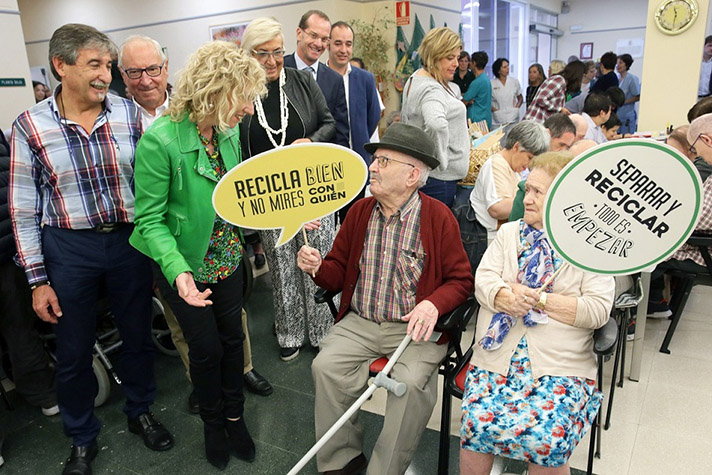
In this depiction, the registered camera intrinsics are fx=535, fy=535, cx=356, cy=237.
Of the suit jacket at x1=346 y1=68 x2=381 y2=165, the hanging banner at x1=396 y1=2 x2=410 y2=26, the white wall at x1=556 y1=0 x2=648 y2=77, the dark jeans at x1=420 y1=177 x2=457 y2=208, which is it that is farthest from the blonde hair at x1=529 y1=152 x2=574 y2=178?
the white wall at x1=556 y1=0 x2=648 y2=77

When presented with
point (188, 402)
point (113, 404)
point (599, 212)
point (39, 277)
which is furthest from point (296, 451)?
point (599, 212)

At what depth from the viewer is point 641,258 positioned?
4.74 feet

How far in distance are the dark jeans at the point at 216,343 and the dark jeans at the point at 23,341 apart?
0.88 metres

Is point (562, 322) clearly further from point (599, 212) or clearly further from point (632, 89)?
point (632, 89)

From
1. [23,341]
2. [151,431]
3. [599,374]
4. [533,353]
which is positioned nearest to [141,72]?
[23,341]

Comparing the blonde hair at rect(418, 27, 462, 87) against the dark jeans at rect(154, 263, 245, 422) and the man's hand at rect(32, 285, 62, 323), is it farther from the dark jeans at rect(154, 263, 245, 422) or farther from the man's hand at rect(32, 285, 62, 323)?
the man's hand at rect(32, 285, 62, 323)

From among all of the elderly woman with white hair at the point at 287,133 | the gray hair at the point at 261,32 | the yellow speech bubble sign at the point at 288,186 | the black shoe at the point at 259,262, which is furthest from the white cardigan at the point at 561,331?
the black shoe at the point at 259,262

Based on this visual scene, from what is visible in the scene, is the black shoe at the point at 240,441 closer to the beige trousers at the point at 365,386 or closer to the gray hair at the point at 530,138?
the beige trousers at the point at 365,386

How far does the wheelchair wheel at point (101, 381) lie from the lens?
2395mm

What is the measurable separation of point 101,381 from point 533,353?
190 cm

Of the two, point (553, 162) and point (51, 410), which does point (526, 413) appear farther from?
point (51, 410)

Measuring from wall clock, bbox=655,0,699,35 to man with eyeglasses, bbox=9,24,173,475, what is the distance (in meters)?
4.92

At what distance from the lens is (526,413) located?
1.57 meters

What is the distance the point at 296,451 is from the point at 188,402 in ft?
2.17
